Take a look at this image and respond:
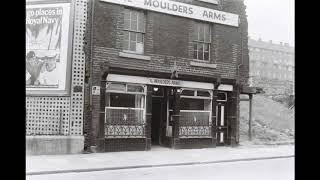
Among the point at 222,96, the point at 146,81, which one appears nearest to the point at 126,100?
the point at 146,81

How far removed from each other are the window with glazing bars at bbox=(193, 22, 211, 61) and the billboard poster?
551 cm

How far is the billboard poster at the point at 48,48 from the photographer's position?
49.6 feet

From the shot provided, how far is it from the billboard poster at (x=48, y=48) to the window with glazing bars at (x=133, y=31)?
221 cm

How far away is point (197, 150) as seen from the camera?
1673cm

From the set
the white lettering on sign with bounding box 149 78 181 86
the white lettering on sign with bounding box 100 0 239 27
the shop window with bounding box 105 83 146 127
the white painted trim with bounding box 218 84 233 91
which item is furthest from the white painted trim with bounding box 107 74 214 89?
the white lettering on sign with bounding box 100 0 239 27

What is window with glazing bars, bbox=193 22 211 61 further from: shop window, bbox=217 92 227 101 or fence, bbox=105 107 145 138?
fence, bbox=105 107 145 138

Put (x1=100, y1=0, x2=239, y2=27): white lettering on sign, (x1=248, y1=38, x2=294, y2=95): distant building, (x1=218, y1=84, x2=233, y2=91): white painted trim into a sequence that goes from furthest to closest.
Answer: (x1=248, y1=38, x2=294, y2=95): distant building < (x1=218, y1=84, x2=233, y2=91): white painted trim < (x1=100, y1=0, x2=239, y2=27): white lettering on sign

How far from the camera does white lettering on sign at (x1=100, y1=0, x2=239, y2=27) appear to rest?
16.1 meters

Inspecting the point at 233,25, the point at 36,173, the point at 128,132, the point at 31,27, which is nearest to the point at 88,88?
the point at 128,132

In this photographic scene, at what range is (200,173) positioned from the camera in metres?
11.3

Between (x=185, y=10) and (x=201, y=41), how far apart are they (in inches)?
60.8

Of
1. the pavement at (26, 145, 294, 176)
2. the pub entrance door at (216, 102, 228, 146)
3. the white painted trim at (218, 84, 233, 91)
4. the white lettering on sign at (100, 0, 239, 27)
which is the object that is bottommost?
the pavement at (26, 145, 294, 176)

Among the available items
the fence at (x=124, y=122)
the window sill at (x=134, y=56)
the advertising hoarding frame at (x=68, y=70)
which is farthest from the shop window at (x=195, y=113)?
the advertising hoarding frame at (x=68, y=70)

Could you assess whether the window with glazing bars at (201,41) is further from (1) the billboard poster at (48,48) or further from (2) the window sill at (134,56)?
(1) the billboard poster at (48,48)
